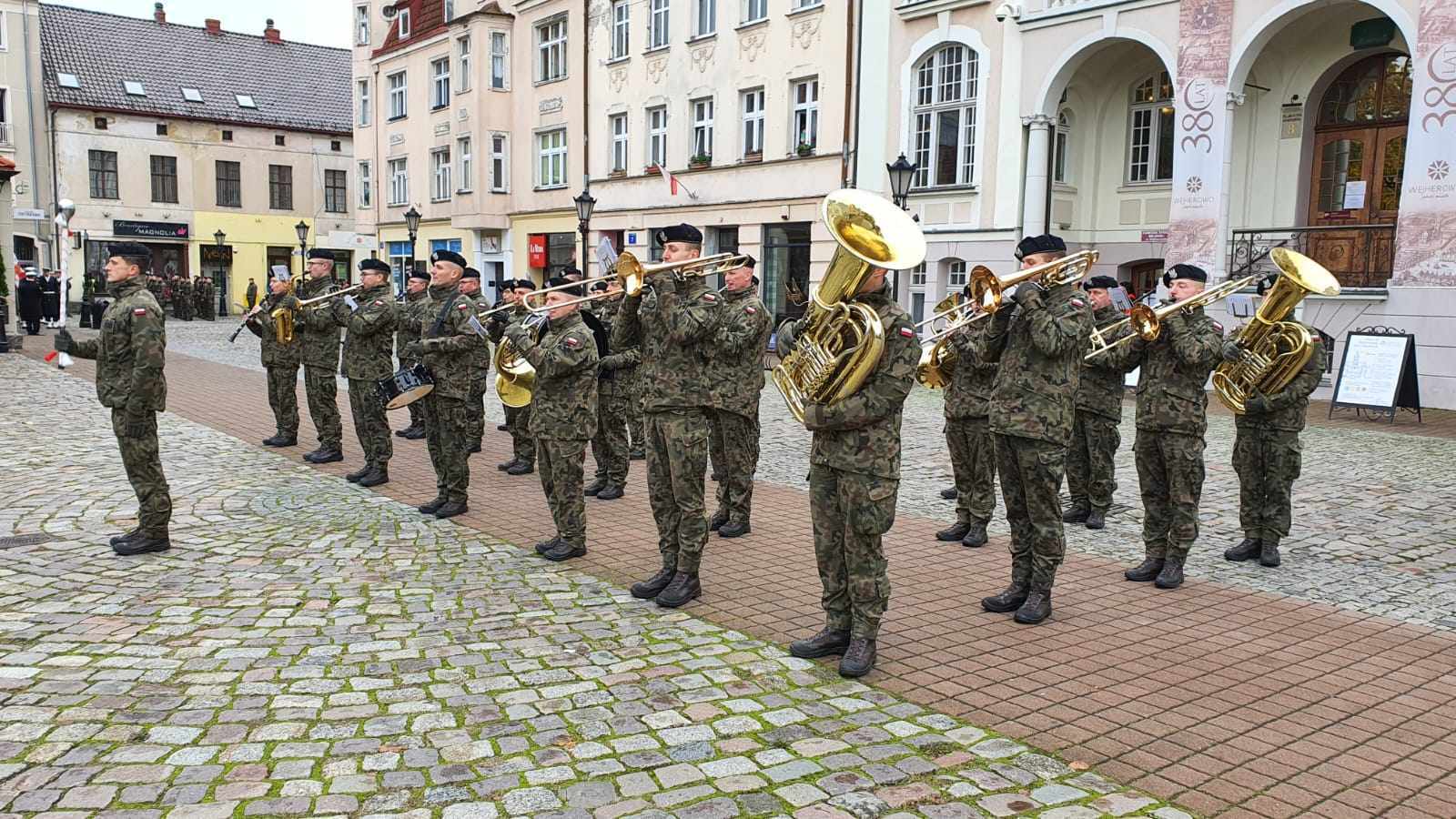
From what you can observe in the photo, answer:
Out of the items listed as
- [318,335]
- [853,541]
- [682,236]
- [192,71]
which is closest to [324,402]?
[318,335]

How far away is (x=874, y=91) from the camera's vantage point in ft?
76.3

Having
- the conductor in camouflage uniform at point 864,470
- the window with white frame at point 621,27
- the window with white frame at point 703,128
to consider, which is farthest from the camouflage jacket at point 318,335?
the window with white frame at point 621,27

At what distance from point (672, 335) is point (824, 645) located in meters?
2.04

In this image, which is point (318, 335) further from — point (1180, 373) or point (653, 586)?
point (1180, 373)

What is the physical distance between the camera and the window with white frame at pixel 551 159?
32469mm

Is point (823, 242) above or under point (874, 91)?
under

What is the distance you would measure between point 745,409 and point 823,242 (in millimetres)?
16533

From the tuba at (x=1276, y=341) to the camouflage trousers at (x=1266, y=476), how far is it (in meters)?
0.28

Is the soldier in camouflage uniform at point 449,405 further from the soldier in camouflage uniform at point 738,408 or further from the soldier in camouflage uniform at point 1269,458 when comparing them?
the soldier in camouflage uniform at point 1269,458

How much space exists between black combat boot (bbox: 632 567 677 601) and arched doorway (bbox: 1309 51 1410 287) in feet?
49.6

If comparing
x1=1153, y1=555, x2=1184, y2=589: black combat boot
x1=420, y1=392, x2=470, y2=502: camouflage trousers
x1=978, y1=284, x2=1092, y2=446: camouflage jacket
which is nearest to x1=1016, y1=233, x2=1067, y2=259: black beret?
x1=978, y1=284, x2=1092, y2=446: camouflage jacket

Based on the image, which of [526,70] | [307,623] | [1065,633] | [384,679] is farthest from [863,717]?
[526,70]

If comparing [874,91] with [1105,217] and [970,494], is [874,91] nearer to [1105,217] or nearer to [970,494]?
[1105,217]

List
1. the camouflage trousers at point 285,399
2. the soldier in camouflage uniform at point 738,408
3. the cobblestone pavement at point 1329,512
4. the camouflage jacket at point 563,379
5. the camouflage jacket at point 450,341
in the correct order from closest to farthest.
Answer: the cobblestone pavement at point 1329,512, the camouflage jacket at point 563,379, the soldier in camouflage uniform at point 738,408, the camouflage jacket at point 450,341, the camouflage trousers at point 285,399
